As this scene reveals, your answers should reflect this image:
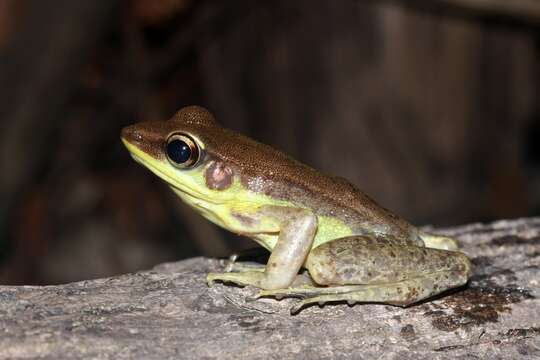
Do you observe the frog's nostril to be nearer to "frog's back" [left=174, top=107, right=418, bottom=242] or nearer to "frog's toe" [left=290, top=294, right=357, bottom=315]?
"frog's back" [left=174, top=107, right=418, bottom=242]

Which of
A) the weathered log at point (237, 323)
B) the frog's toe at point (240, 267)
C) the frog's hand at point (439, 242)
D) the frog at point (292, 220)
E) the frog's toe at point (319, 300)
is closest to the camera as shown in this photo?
the weathered log at point (237, 323)

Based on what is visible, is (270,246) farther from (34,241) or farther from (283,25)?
(34,241)

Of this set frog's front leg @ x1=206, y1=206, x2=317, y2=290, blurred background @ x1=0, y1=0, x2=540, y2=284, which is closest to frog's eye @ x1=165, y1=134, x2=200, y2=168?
frog's front leg @ x1=206, y1=206, x2=317, y2=290

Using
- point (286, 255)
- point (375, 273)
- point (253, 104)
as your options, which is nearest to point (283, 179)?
point (286, 255)

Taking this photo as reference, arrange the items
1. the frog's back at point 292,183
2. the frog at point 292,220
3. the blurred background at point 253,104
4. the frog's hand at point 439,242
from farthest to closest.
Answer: the blurred background at point 253,104 < the frog's hand at point 439,242 < the frog's back at point 292,183 < the frog at point 292,220

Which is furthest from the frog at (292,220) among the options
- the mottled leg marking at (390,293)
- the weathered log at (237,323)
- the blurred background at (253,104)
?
the blurred background at (253,104)

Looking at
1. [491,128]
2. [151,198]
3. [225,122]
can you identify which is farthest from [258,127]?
[491,128]

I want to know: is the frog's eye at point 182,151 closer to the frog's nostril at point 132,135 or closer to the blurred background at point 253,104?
the frog's nostril at point 132,135
